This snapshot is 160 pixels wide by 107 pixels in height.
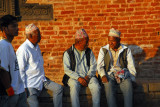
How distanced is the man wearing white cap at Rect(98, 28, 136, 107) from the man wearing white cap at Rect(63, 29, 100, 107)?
0.21 meters

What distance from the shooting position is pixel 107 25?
6148mm

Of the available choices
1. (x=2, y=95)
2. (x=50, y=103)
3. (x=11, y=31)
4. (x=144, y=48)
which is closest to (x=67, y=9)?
(x=144, y=48)

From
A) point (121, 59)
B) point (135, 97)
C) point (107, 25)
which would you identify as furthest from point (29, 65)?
point (107, 25)

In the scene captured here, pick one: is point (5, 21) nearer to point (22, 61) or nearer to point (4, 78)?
point (4, 78)

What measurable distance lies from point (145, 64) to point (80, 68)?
2.14m

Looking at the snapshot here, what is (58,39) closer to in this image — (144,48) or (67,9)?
(67,9)

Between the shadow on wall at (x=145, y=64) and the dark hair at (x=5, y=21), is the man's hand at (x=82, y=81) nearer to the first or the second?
the dark hair at (x=5, y=21)

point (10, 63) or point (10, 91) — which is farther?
point (10, 63)

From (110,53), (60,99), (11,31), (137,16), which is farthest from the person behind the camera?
(137,16)

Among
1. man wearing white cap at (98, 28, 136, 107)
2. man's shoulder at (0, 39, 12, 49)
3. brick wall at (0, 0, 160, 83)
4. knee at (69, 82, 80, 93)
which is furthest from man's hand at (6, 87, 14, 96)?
brick wall at (0, 0, 160, 83)

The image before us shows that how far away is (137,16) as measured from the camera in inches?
241

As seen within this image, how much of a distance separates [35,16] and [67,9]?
77cm

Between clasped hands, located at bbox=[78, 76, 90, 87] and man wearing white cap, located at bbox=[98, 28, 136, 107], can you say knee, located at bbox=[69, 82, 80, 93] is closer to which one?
clasped hands, located at bbox=[78, 76, 90, 87]

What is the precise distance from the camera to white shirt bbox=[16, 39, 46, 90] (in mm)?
4188
